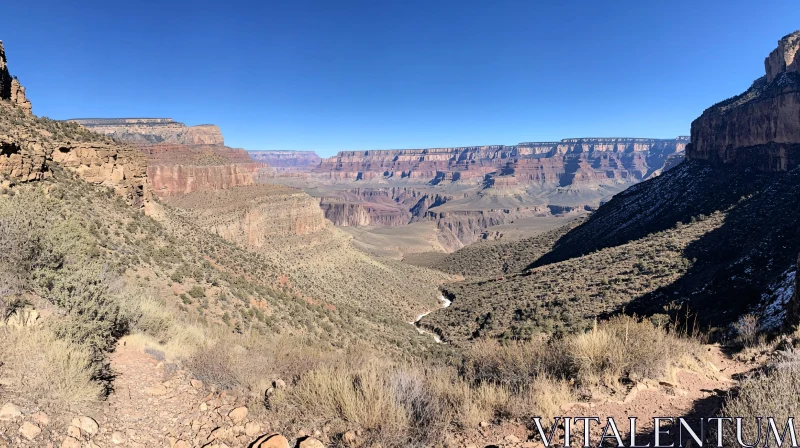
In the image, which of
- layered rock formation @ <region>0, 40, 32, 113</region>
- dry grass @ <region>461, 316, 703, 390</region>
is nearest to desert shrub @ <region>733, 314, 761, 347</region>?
dry grass @ <region>461, 316, 703, 390</region>

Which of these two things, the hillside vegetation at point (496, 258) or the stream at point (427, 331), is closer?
the stream at point (427, 331)

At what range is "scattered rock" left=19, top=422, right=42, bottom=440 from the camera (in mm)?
3774

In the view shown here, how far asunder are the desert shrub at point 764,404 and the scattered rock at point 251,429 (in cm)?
528

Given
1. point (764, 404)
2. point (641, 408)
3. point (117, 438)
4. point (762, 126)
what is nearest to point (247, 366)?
point (117, 438)

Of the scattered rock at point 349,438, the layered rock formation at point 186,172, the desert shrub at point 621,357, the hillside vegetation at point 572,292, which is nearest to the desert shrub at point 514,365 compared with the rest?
the desert shrub at point 621,357

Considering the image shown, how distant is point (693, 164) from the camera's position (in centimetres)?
6347

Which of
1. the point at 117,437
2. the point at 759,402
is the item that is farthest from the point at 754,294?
the point at 117,437

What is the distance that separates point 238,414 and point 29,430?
2.10 meters

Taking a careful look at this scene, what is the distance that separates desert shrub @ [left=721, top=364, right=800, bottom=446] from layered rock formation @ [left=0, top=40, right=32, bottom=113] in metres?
28.8

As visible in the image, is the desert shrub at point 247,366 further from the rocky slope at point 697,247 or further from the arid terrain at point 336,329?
the rocky slope at point 697,247

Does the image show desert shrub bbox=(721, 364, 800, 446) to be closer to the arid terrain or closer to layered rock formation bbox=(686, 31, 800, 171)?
the arid terrain

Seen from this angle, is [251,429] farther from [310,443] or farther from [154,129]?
[154,129]

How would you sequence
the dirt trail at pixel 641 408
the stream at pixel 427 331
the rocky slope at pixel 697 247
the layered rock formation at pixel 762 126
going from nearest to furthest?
the dirt trail at pixel 641 408, the rocky slope at pixel 697 247, the stream at pixel 427 331, the layered rock formation at pixel 762 126

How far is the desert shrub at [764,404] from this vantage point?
3.83 m
